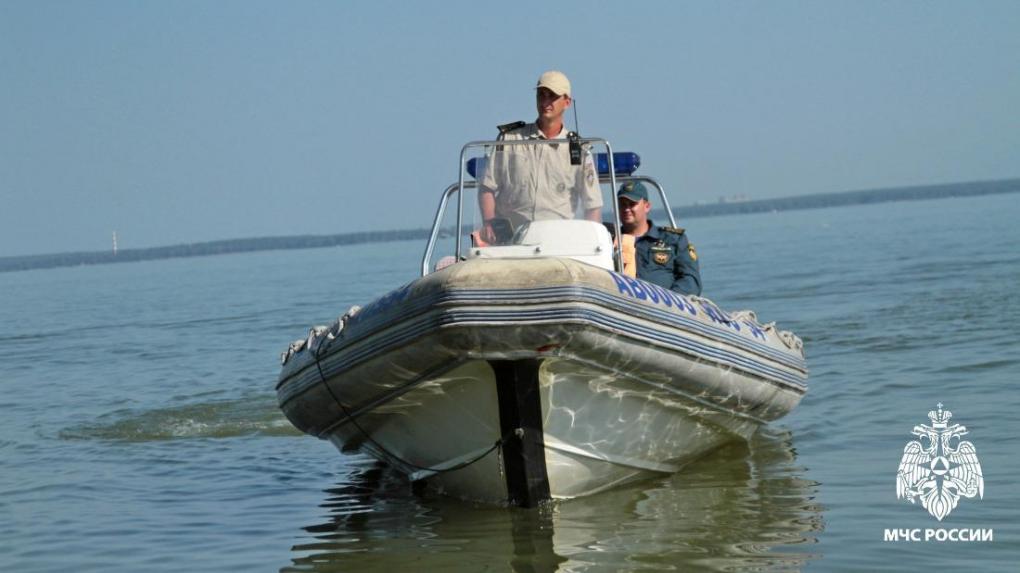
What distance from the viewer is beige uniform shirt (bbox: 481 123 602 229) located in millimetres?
6902

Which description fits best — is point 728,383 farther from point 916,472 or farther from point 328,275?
point 328,275

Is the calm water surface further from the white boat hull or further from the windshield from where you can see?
the windshield

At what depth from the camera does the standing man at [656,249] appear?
7.78m

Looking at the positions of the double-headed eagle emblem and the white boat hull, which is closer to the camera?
the white boat hull

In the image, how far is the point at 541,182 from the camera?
22.7ft

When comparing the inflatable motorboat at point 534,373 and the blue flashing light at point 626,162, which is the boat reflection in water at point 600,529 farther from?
the blue flashing light at point 626,162

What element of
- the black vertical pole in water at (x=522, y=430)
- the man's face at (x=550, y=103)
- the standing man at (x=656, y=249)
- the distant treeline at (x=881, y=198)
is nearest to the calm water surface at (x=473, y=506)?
the black vertical pole in water at (x=522, y=430)

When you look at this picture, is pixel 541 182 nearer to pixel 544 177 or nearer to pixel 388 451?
pixel 544 177

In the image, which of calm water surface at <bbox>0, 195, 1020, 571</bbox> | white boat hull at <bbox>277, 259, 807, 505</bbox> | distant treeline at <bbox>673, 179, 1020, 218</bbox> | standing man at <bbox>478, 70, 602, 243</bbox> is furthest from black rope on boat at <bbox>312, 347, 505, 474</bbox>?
distant treeline at <bbox>673, 179, 1020, 218</bbox>

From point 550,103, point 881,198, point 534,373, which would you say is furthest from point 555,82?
point 881,198

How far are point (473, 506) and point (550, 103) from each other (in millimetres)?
1998

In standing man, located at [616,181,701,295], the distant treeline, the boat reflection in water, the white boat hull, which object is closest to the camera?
the white boat hull

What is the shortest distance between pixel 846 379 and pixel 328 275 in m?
24.3

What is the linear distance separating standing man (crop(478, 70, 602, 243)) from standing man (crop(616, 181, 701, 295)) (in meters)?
0.87
